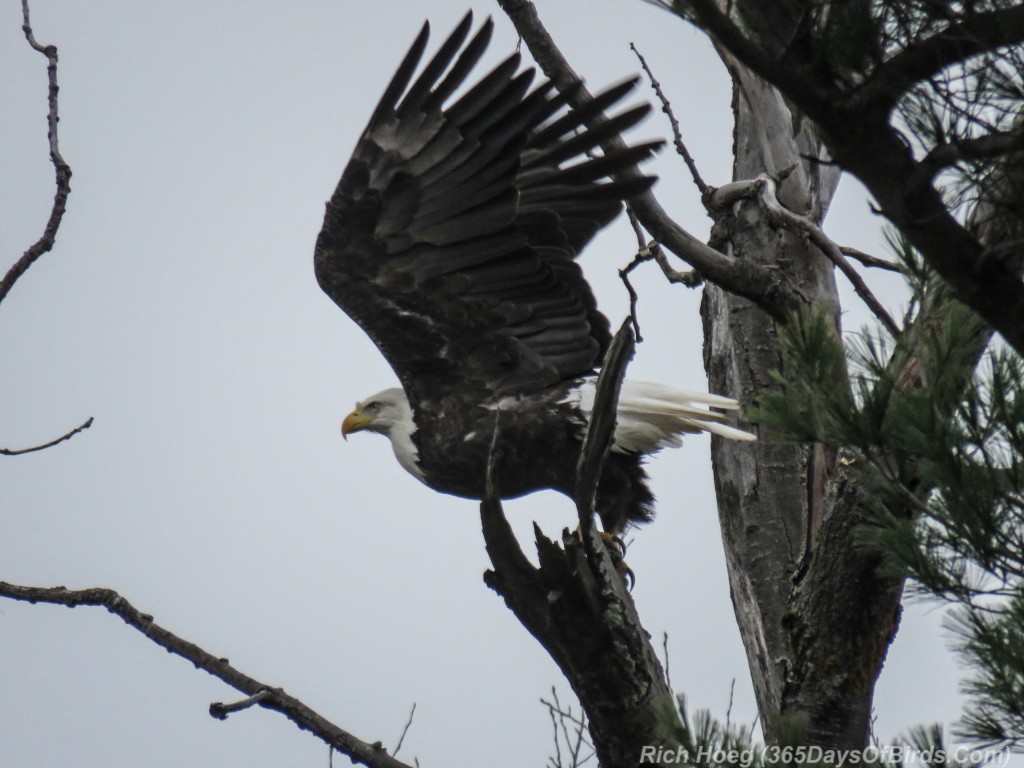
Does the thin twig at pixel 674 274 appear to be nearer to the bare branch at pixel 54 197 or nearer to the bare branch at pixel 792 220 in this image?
the bare branch at pixel 792 220

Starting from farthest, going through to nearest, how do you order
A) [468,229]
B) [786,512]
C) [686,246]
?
[468,229] → [786,512] → [686,246]

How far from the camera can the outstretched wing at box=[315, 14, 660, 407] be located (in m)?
4.22

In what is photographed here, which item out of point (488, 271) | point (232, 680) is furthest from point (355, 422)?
point (232, 680)

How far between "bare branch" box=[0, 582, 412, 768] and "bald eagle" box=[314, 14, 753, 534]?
4.87 ft

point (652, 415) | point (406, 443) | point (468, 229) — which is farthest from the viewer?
point (406, 443)

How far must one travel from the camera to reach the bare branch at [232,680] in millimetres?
2865

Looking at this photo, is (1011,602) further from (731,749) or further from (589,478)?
(589,478)

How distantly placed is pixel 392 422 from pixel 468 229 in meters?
1.26

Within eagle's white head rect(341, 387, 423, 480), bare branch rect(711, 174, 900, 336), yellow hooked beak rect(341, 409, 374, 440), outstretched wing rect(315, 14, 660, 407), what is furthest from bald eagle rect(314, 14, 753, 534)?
yellow hooked beak rect(341, 409, 374, 440)

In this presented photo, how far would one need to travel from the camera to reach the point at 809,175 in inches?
177

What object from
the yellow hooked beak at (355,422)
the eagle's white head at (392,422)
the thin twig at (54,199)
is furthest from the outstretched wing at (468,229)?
the thin twig at (54,199)

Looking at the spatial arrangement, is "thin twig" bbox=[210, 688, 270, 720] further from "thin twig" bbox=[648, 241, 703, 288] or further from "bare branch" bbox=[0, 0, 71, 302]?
"thin twig" bbox=[648, 241, 703, 288]

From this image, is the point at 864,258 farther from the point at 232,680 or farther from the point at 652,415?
the point at 232,680

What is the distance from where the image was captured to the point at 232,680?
2.93m
